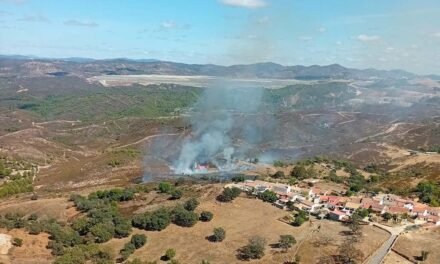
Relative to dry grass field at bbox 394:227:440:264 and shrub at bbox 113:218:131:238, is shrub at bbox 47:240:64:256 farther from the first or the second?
dry grass field at bbox 394:227:440:264

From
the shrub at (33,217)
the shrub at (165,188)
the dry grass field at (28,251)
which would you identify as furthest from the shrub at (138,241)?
the shrub at (165,188)

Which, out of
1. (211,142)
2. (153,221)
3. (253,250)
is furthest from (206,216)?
(211,142)

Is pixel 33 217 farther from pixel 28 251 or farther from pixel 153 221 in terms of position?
pixel 153 221

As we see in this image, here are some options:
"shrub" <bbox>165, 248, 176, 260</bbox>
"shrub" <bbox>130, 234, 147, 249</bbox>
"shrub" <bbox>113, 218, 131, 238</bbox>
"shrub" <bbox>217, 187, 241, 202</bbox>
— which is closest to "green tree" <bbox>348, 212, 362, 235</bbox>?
"shrub" <bbox>217, 187, 241, 202</bbox>

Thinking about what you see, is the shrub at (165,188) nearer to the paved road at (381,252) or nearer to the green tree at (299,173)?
the green tree at (299,173)

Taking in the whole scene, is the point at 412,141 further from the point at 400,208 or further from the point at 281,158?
the point at 400,208

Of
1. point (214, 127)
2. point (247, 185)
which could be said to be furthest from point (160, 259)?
point (214, 127)
